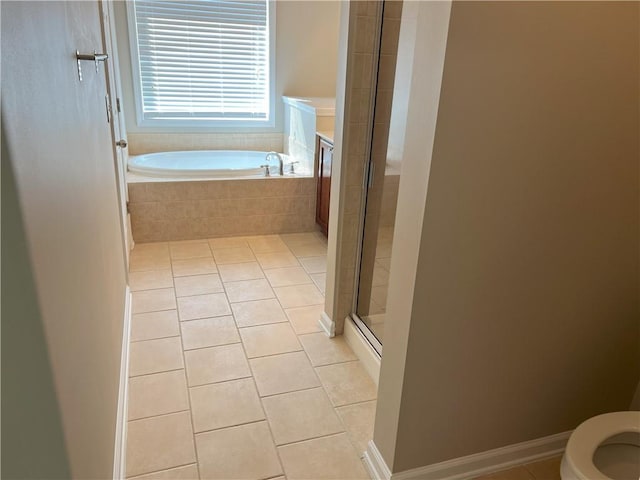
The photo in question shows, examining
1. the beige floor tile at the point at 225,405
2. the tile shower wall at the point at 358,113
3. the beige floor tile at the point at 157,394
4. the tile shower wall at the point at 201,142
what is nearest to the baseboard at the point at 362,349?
the tile shower wall at the point at 358,113

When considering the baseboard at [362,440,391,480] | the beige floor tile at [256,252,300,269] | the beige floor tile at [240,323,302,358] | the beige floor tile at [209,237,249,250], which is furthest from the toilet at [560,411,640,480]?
the beige floor tile at [209,237,249,250]

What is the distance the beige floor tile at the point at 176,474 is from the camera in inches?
64.2

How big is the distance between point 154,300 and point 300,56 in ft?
9.75

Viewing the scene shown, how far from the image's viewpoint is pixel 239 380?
7.05 ft

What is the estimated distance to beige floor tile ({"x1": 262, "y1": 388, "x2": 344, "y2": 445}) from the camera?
1.86m

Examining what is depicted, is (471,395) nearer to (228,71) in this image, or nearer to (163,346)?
(163,346)

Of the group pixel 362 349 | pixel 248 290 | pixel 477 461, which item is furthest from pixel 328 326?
pixel 477 461

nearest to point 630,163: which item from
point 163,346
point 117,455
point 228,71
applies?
point 117,455

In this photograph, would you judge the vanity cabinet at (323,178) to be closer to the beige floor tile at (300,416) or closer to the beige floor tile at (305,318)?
the beige floor tile at (305,318)

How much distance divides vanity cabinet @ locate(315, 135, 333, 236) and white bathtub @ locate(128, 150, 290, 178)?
451 millimetres

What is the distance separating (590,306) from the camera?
157 centimetres

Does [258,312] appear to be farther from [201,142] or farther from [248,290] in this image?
[201,142]

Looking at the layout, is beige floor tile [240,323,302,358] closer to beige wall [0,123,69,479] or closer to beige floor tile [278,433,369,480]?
beige floor tile [278,433,369,480]

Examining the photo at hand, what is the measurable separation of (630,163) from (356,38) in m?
1.17
